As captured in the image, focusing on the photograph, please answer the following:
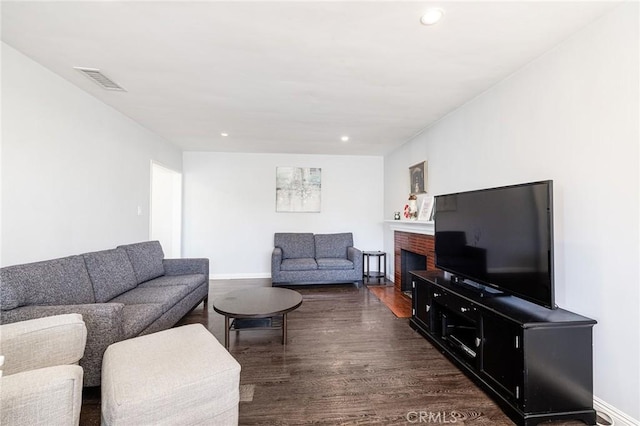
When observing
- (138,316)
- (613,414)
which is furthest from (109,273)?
(613,414)

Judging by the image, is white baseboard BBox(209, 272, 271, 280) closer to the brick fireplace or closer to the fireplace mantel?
the brick fireplace

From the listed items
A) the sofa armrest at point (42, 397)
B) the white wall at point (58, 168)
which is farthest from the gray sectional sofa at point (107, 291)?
the sofa armrest at point (42, 397)

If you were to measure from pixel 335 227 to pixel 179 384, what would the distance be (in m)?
4.44

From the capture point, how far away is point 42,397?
3.29 ft

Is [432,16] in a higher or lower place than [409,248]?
higher

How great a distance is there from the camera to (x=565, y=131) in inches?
73.7

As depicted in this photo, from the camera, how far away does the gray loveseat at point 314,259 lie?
15.0 feet

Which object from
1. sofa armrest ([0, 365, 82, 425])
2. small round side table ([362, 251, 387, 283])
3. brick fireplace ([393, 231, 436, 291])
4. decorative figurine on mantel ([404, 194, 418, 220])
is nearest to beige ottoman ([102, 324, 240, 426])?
sofa armrest ([0, 365, 82, 425])

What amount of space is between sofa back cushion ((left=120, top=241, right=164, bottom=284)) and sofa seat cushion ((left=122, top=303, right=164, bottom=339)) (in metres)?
0.94

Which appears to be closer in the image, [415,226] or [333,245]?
[415,226]

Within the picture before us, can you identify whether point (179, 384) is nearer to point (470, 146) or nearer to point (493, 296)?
point (493, 296)

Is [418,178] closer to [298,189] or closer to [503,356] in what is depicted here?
[298,189]

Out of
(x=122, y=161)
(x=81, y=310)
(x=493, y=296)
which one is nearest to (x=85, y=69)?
(x=122, y=161)

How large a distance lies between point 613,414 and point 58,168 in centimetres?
430
